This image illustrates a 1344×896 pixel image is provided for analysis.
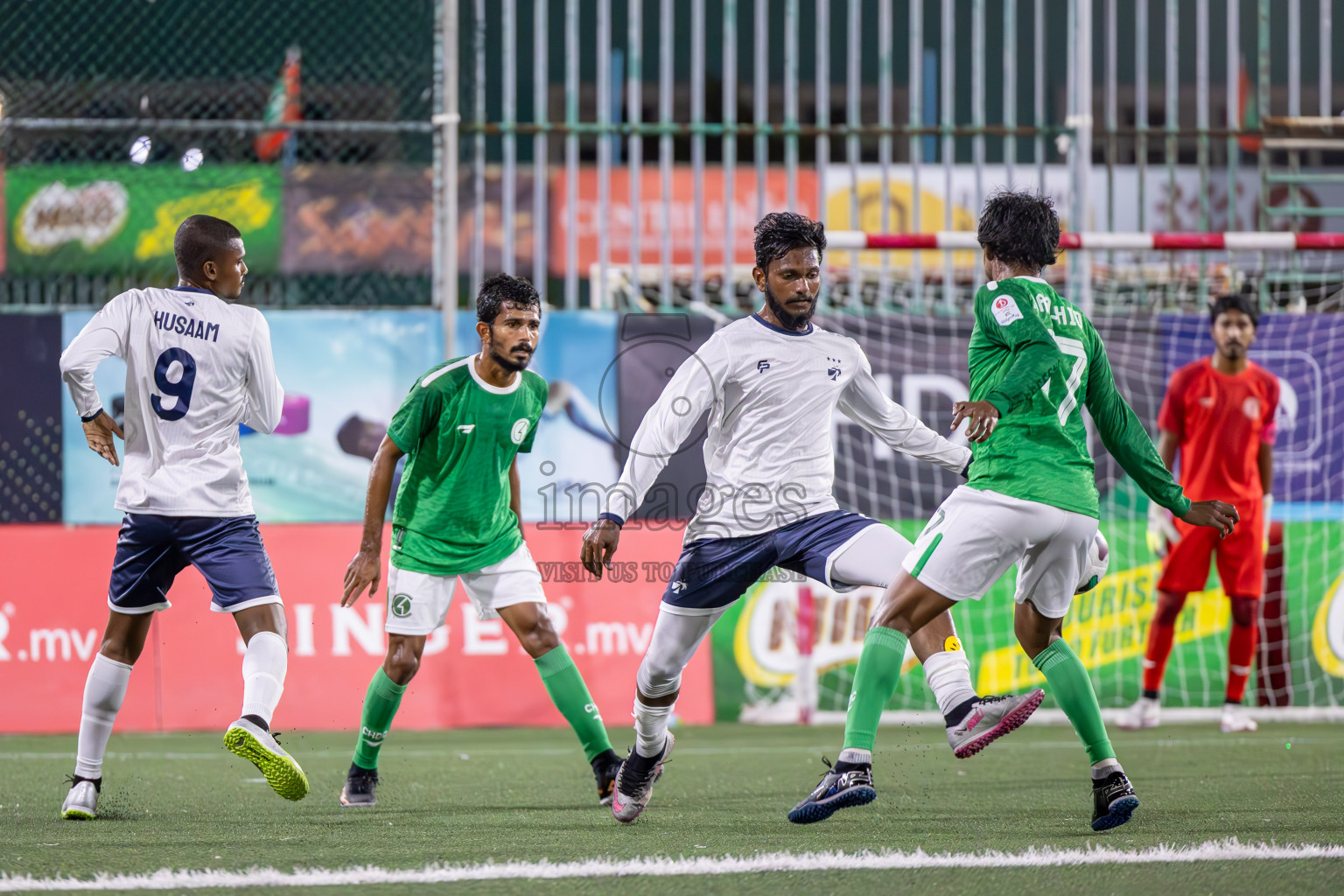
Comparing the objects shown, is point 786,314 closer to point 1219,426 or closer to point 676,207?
point 1219,426

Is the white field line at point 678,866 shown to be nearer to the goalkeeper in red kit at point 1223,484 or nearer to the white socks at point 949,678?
the white socks at point 949,678

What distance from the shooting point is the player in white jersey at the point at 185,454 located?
4938 mm

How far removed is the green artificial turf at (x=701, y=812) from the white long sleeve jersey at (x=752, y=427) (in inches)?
40.6

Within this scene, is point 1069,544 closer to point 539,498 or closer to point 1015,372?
point 1015,372

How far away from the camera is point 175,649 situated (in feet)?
28.3

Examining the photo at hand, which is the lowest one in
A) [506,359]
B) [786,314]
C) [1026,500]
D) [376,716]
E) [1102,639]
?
[1102,639]

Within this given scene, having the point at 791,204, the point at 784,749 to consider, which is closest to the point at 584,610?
the point at 784,749

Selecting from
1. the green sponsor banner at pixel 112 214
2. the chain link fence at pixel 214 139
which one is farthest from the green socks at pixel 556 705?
the green sponsor banner at pixel 112 214

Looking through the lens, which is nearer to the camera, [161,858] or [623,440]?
[161,858]

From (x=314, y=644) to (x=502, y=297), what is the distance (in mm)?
3947

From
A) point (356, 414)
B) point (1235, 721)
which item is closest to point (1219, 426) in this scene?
point (1235, 721)

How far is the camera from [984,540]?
4.32 meters

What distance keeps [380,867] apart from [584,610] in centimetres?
Answer: 514

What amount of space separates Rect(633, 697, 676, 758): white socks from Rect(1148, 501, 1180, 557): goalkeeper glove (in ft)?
15.4
